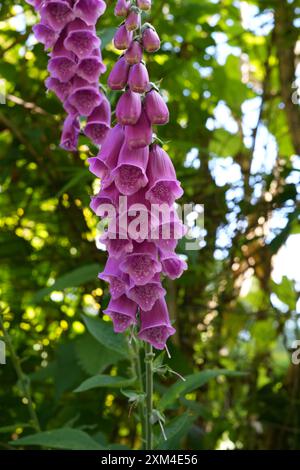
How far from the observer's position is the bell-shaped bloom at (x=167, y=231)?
1.00 m

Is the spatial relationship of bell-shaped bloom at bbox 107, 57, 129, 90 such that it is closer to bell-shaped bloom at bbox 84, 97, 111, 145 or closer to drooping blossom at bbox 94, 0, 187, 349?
drooping blossom at bbox 94, 0, 187, 349

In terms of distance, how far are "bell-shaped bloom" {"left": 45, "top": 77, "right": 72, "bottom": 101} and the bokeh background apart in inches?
18.0

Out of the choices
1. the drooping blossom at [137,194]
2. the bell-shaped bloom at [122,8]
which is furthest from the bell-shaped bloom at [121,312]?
the bell-shaped bloom at [122,8]

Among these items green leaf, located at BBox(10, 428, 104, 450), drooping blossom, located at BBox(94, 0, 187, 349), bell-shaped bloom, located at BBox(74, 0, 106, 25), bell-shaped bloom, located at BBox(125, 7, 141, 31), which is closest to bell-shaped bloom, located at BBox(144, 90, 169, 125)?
drooping blossom, located at BBox(94, 0, 187, 349)

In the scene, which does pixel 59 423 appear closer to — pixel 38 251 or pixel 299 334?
pixel 38 251

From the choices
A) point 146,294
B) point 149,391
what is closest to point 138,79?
point 146,294

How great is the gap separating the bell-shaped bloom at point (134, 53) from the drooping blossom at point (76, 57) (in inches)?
6.2

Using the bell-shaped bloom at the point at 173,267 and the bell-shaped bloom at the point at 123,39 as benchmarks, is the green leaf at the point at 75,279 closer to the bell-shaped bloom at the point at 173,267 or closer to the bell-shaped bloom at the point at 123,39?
the bell-shaped bloom at the point at 173,267

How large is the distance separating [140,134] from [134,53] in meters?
0.12

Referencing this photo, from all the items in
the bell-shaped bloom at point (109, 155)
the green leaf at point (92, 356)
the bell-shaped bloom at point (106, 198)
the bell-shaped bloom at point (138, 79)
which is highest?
the bell-shaped bloom at point (138, 79)

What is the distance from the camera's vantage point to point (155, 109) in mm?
999

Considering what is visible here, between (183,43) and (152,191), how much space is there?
1.20 m

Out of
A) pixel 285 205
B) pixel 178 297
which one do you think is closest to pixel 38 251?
pixel 178 297

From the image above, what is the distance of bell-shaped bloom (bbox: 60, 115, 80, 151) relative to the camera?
1.27m
